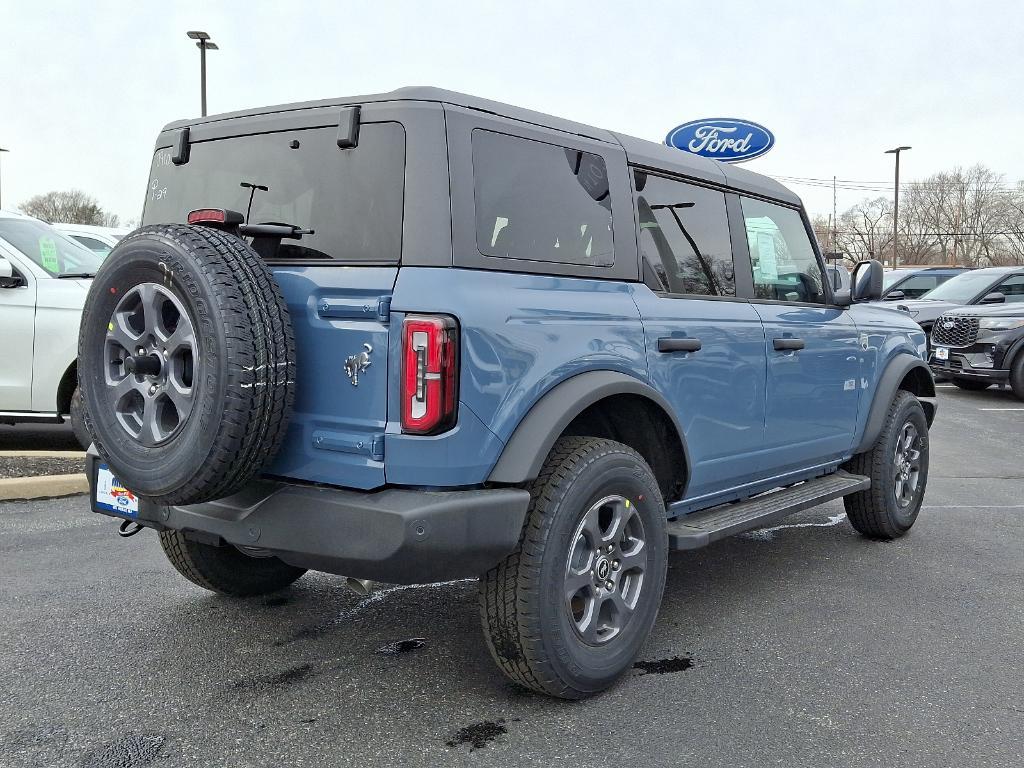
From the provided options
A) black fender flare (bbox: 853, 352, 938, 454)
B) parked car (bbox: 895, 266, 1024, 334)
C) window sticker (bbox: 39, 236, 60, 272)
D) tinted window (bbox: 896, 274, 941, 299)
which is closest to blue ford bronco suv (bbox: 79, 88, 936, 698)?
black fender flare (bbox: 853, 352, 938, 454)

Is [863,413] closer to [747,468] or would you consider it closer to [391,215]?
[747,468]

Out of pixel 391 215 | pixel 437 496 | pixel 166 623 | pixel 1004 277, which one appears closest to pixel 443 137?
pixel 391 215

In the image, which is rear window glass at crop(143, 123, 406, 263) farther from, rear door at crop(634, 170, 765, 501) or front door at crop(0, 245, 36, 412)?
front door at crop(0, 245, 36, 412)

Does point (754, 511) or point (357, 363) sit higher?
point (357, 363)

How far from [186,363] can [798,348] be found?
2803 mm

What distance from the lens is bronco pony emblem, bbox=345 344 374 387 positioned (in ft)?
9.06

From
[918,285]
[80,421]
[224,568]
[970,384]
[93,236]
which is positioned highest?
[918,285]

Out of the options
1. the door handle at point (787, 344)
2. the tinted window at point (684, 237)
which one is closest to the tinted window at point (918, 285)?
the door handle at point (787, 344)

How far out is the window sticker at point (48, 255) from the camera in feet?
22.6

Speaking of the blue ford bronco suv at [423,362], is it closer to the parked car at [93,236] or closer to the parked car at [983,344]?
the parked car at [93,236]

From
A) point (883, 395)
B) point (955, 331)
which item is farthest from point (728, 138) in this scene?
point (883, 395)

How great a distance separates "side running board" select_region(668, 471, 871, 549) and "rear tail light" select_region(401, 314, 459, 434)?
130 cm

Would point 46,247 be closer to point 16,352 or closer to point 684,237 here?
point 16,352

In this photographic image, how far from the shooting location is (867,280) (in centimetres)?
488
